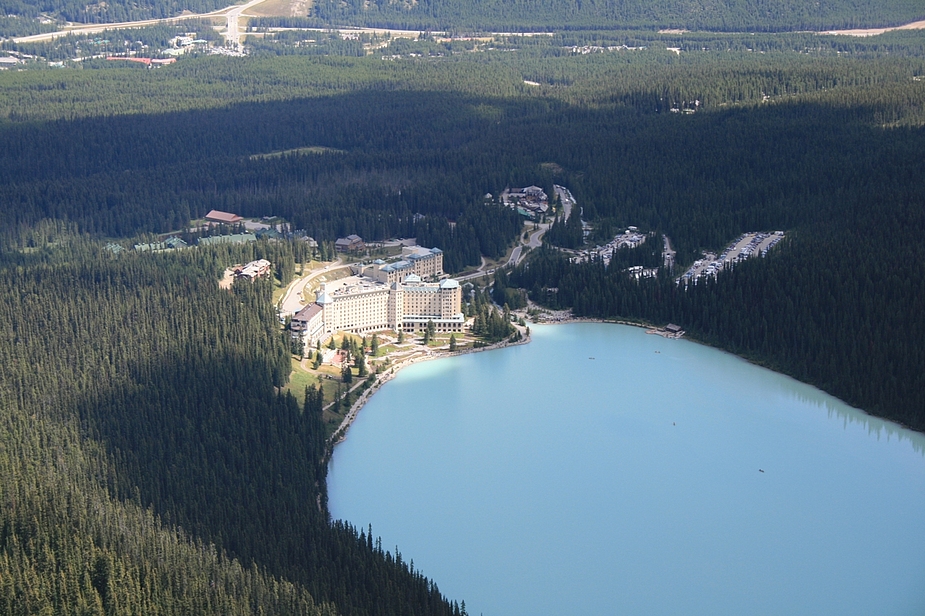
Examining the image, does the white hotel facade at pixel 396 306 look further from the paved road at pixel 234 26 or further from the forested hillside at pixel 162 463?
the paved road at pixel 234 26

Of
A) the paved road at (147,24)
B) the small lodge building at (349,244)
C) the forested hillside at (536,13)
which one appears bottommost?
the small lodge building at (349,244)

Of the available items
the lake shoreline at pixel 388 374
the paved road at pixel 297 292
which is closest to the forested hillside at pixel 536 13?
the paved road at pixel 297 292

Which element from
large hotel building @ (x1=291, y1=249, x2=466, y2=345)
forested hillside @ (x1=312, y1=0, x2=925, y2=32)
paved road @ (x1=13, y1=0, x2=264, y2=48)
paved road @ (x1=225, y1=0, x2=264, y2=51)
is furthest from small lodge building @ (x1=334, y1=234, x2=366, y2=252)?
forested hillside @ (x1=312, y1=0, x2=925, y2=32)

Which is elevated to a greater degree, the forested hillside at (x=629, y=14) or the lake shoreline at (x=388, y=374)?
the forested hillside at (x=629, y=14)

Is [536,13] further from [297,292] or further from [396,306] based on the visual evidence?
[396,306]

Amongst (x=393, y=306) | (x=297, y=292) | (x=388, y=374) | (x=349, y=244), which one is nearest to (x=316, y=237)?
(x=349, y=244)

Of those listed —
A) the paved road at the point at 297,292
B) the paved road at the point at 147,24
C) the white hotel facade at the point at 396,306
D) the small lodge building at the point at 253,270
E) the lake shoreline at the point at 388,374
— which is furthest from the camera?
the paved road at the point at 147,24
